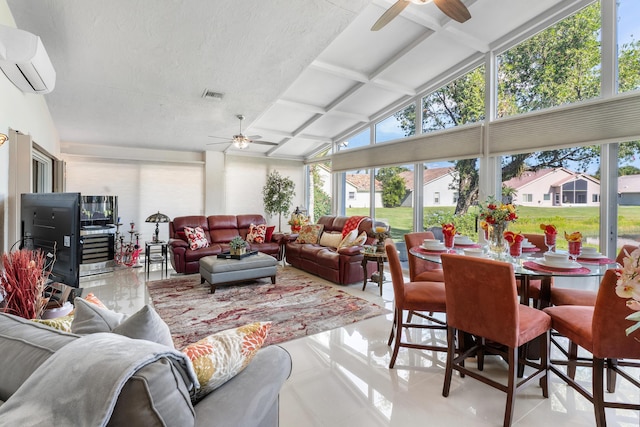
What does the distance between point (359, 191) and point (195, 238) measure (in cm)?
342

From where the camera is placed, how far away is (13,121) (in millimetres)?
2846

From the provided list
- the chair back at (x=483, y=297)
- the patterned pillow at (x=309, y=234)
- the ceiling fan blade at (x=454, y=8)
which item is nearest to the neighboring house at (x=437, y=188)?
the patterned pillow at (x=309, y=234)

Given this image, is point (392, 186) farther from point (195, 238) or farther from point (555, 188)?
point (195, 238)

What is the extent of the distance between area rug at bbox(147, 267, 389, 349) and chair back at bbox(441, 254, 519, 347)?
Answer: 4.74 feet

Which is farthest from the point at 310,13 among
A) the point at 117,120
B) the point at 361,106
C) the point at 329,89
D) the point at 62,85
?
the point at 117,120

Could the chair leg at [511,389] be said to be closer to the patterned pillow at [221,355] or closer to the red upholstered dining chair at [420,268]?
the red upholstered dining chair at [420,268]

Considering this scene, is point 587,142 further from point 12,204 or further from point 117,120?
point 117,120

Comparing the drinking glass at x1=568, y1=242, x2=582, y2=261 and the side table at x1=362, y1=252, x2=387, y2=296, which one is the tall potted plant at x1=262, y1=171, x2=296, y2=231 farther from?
the drinking glass at x1=568, y1=242, x2=582, y2=261

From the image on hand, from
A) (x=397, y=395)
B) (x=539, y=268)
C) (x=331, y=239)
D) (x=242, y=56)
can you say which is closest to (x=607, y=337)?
(x=539, y=268)

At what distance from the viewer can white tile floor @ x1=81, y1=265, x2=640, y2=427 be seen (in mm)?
1796

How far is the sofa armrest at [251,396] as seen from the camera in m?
0.92

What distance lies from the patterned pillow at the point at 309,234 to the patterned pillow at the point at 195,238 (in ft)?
5.66

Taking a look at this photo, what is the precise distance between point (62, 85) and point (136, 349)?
15.3 ft

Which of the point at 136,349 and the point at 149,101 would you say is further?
the point at 149,101
